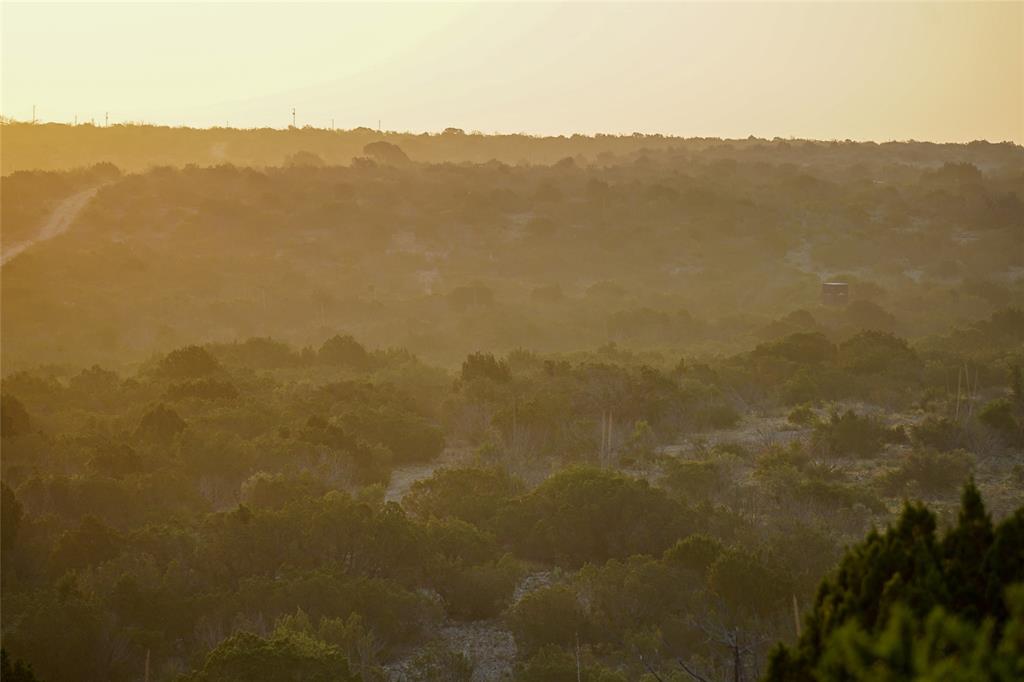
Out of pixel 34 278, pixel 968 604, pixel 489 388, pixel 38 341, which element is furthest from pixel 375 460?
pixel 34 278

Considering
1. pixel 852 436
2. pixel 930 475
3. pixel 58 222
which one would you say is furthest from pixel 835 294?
pixel 58 222

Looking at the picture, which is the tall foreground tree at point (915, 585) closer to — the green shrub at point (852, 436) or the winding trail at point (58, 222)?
the green shrub at point (852, 436)

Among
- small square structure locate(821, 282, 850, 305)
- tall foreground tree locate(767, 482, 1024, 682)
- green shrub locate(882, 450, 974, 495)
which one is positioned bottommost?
green shrub locate(882, 450, 974, 495)

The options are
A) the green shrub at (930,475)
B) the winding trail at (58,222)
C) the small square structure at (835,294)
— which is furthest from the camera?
the winding trail at (58,222)

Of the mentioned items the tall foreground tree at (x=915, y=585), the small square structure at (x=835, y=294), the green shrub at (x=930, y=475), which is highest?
the small square structure at (x=835, y=294)

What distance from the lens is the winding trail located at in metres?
38.8

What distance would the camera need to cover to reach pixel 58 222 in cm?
4309

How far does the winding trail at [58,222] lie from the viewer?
3884 cm

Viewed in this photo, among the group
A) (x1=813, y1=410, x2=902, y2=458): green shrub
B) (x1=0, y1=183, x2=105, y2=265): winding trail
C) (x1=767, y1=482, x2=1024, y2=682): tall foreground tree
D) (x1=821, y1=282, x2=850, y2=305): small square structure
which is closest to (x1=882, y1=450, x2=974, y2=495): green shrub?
(x1=813, y1=410, x2=902, y2=458): green shrub

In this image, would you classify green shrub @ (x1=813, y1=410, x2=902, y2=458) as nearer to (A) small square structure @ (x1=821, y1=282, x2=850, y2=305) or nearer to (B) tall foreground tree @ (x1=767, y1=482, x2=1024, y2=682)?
(B) tall foreground tree @ (x1=767, y1=482, x2=1024, y2=682)

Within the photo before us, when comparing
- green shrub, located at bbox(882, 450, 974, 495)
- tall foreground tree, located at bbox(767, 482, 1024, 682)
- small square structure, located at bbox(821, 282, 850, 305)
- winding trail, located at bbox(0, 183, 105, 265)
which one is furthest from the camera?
winding trail, located at bbox(0, 183, 105, 265)

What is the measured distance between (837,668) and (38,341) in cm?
2923

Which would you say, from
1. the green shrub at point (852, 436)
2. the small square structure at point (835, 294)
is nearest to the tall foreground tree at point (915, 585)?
the green shrub at point (852, 436)

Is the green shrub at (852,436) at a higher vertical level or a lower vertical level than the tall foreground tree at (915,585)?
lower
